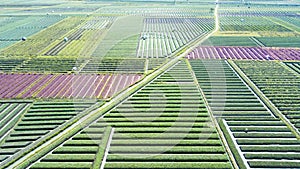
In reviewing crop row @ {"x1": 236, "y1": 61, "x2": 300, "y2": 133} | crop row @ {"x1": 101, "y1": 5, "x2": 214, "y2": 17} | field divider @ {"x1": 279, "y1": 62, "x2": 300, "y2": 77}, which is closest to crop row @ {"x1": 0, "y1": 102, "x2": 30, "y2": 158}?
crop row @ {"x1": 236, "y1": 61, "x2": 300, "y2": 133}

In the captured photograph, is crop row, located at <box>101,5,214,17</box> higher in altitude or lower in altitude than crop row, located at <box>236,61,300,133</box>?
higher

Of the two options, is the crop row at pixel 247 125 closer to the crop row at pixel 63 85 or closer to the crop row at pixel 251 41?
the crop row at pixel 63 85

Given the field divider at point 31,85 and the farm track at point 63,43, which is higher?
the farm track at point 63,43

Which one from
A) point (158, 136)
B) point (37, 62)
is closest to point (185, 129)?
point (158, 136)

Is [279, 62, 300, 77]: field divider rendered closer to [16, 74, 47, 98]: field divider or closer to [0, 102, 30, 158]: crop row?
[16, 74, 47, 98]: field divider

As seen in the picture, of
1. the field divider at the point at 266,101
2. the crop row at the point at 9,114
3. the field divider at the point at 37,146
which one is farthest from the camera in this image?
the crop row at the point at 9,114

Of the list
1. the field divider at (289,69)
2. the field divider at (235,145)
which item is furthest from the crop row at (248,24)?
the field divider at (235,145)
